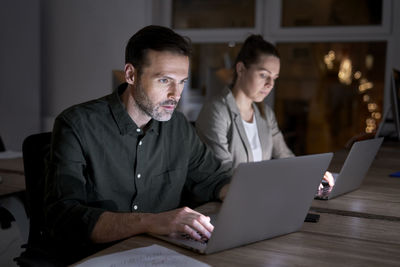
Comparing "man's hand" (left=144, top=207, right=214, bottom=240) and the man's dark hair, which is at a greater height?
the man's dark hair

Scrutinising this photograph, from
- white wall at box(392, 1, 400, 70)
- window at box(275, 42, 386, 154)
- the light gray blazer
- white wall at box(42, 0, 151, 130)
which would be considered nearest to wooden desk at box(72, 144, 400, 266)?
the light gray blazer

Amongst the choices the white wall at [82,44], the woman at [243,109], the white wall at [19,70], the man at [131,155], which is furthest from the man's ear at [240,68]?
the white wall at [19,70]

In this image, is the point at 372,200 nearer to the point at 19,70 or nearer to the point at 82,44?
the point at 82,44

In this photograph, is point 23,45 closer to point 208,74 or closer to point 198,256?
point 208,74

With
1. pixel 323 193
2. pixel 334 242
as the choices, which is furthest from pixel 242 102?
pixel 334 242

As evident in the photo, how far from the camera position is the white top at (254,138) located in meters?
2.36

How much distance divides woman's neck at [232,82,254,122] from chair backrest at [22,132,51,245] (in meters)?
1.16

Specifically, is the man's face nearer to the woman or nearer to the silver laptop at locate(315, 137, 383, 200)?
the silver laptop at locate(315, 137, 383, 200)

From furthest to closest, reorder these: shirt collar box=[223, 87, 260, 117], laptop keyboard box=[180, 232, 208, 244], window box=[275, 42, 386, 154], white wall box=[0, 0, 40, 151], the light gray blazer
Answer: white wall box=[0, 0, 40, 151]
window box=[275, 42, 386, 154]
shirt collar box=[223, 87, 260, 117]
the light gray blazer
laptop keyboard box=[180, 232, 208, 244]

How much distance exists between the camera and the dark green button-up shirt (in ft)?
3.89

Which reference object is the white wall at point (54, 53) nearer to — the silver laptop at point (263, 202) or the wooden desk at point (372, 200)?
the wooden desk at point (372, 200)

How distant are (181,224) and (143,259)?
0.16 metres

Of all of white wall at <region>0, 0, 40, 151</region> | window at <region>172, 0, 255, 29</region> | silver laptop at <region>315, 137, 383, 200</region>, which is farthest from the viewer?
white wall at <region>0, 0, 40, 151</region>

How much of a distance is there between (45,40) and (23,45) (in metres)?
0.36
